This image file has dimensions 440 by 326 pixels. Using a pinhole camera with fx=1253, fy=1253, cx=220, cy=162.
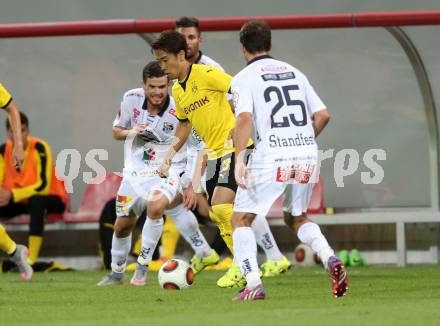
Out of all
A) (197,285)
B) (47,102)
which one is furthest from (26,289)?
(47,102)

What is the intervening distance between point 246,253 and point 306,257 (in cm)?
579

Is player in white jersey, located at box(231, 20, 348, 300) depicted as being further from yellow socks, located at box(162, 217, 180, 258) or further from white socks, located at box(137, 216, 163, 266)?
yellow socks, located at box(162, 217, 180, 258)

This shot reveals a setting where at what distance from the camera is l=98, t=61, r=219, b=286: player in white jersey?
32.4 ft

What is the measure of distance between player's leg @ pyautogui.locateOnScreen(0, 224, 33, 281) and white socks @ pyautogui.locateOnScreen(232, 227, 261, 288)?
343 centimetres

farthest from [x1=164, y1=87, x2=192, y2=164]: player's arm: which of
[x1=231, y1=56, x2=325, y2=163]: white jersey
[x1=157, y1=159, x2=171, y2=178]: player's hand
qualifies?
[x1=231, y1=56, x2=325, y2=163]: white jersey

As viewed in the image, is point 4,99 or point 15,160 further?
point 4,99

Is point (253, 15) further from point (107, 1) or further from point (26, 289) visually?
point (26, 289)

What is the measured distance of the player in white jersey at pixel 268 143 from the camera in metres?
7.46

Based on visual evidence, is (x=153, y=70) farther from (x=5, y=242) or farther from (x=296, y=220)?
(x=296, y=220)

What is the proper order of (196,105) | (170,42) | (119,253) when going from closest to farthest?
(170,42), (196,105), (119,253)

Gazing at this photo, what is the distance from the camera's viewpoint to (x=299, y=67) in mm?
13547

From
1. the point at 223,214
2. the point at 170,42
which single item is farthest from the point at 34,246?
the point at 170,42

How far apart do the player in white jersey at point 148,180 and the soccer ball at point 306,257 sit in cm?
305

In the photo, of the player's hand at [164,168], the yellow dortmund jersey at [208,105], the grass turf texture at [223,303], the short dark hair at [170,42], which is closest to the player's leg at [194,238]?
the grass turf texture at [223,303]
